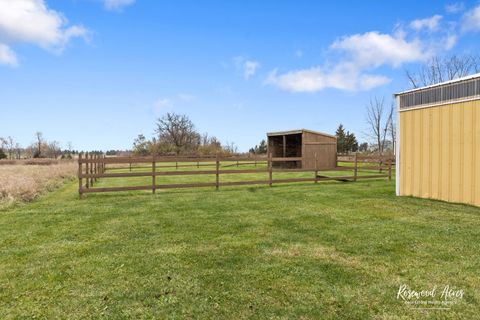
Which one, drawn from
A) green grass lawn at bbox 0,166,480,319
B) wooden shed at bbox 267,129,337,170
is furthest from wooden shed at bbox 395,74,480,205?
wooden shed at bbox 267,129,337,170

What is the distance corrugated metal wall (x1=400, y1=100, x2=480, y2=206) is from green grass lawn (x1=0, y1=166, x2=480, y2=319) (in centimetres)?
76

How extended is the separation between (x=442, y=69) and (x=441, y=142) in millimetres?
21839

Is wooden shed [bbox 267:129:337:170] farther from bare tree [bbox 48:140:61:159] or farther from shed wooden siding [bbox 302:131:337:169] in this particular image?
bare tree [bbox 48:140:61:159]

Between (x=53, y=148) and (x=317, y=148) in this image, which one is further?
(x=53, y=148)

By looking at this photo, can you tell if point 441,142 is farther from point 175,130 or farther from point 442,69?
point 175,130

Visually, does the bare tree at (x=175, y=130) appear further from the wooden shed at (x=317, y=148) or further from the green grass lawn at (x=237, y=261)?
the green grass lawn at (x=237, y=261)

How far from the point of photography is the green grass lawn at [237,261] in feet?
9.30

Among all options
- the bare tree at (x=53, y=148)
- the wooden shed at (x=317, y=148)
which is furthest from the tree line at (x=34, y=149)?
the wooden shed at (x=317, y=148)

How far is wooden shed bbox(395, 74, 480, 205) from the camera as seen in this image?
285 inches

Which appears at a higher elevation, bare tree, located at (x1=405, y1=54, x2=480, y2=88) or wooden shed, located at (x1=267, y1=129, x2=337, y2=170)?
bare tree, located at (x1=405, y1=54, x2=480, y2=88)

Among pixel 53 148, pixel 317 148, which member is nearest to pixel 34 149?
pixel 53 148

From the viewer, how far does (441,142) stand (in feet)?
26.1

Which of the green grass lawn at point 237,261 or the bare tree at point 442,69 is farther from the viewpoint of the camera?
the bare tree at point 442,69

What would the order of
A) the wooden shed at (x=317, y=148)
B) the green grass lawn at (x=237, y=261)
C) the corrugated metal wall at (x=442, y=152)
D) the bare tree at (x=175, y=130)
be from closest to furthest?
1. the green grass lawn at (x=237, y=261)
2. the corrugated metal wall at (x=442, y=152)
3. the wooden shed at (x=317, y=148)
4. the bare tree at (x=175, y=130)
